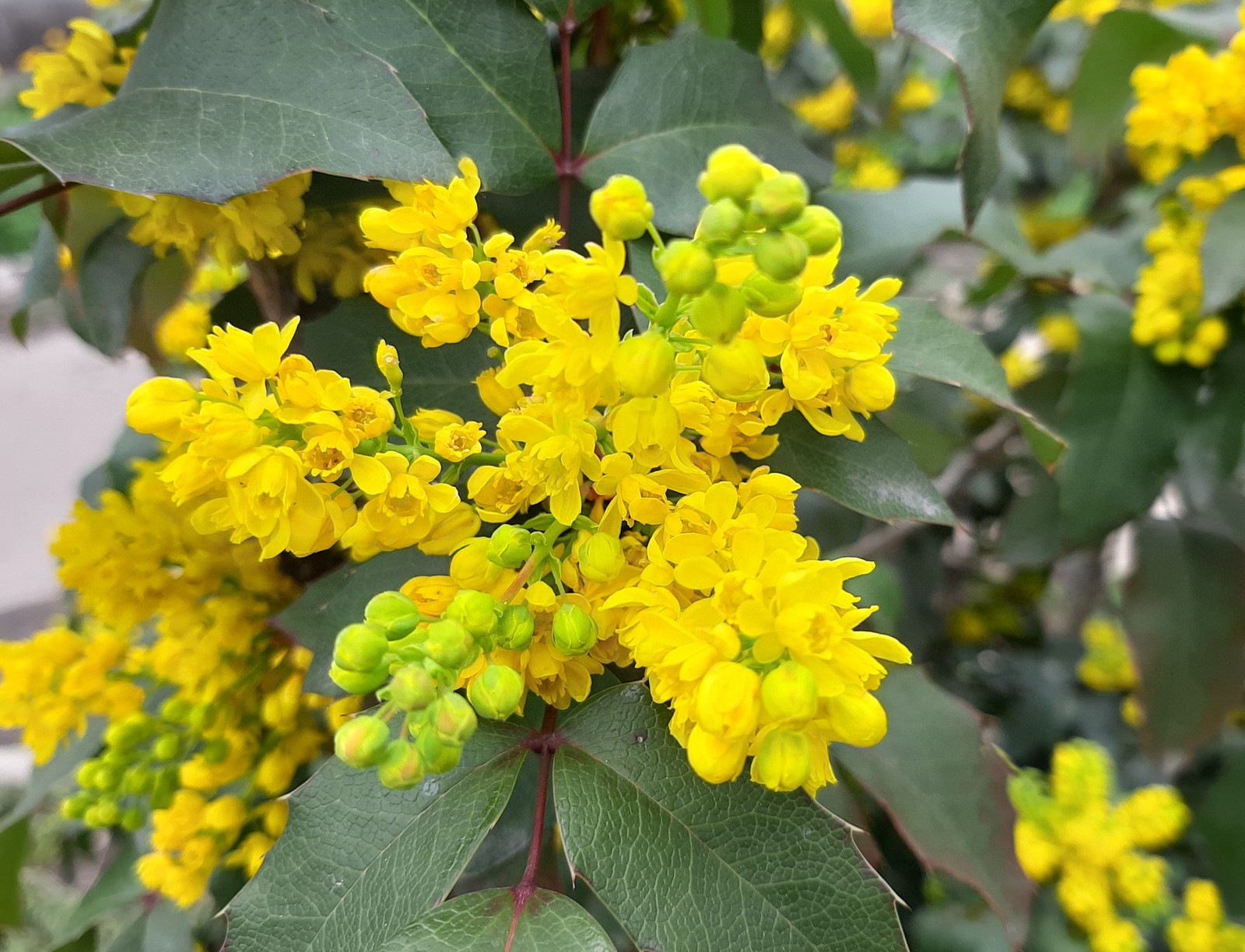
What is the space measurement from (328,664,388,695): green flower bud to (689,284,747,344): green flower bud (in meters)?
0.18

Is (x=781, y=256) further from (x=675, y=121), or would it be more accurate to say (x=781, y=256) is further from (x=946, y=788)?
(x=946, y=788)

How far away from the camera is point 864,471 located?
0.41 metres

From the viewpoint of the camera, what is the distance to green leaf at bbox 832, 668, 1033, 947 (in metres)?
0.58

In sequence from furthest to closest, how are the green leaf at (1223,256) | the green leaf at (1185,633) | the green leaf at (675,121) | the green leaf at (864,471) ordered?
the green leaf at (1185,633), the green leaf at (1223,256), the green leaf at (675,121), the green leaf at (864,471)

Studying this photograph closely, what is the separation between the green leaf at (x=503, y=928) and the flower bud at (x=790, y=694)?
0.46 ft

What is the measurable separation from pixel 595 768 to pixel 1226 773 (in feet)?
3.35

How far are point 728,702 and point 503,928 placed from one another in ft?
0.57

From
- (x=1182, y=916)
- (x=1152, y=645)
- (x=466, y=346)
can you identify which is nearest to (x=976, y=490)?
(x=1152, y=645)

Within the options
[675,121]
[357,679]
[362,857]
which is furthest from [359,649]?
[675,121]

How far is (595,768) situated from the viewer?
1.27 feet

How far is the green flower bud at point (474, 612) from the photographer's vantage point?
327 millimetres

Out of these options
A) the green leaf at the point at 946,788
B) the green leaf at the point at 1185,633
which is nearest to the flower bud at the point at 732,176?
the green leaf at the point at 946,788

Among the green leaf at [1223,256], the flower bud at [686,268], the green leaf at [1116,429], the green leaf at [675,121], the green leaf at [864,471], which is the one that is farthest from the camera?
the green leaf at [1116,429]

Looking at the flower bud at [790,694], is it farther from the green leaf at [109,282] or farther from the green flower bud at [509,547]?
the green leaf at [109,282]
